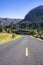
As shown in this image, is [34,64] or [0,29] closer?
[34,64]

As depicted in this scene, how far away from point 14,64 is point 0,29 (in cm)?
9255

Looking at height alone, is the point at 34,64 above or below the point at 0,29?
above

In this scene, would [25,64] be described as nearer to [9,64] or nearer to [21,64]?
[21,64]

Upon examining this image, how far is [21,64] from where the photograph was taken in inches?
295

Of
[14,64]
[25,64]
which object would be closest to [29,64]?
[25,64]

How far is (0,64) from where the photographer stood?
7.43 metres

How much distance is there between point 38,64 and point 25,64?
1.98 feet

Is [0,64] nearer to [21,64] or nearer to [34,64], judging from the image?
[21,64]

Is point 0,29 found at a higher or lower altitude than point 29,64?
lower

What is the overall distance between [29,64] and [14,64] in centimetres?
68

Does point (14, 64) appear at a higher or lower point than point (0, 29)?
higher

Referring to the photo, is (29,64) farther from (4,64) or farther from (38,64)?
(4,64)

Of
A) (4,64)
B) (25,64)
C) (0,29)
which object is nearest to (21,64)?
(25,64)

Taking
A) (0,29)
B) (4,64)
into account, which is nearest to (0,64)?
(4,64)
